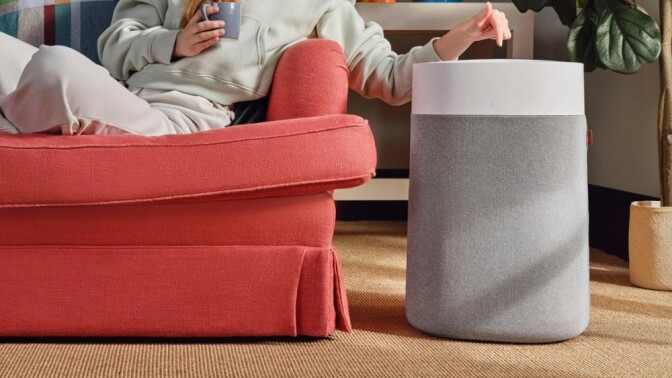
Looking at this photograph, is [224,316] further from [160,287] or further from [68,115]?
[68,115]

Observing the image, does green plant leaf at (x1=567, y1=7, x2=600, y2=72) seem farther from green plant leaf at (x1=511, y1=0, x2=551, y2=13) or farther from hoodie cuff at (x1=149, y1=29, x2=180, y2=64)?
hoodie cuff at (x1=149, y1=29, x2=180, y2=64)

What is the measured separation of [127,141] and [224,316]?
31 cm

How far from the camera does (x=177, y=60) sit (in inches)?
71.2

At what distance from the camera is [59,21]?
2154 millimetres

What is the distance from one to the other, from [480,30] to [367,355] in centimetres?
63

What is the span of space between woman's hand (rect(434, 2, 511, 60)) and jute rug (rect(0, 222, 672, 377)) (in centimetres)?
52

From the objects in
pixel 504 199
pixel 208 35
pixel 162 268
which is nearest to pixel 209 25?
pixel 208 35

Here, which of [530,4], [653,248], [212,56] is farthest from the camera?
[530,4]

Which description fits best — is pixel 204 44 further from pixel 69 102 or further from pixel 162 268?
pixel 162 268

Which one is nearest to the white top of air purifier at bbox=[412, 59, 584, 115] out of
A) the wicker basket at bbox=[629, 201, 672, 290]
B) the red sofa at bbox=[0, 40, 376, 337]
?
the red sofa at bbox=[0, 40, 376, 337]

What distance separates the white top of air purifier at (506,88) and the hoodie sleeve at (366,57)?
0.35m

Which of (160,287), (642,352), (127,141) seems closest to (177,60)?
(127,141)

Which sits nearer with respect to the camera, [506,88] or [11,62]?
[506,88]

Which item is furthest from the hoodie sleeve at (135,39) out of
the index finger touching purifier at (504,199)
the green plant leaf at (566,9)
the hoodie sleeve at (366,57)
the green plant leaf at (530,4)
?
the green plant leaf at (566,9)
